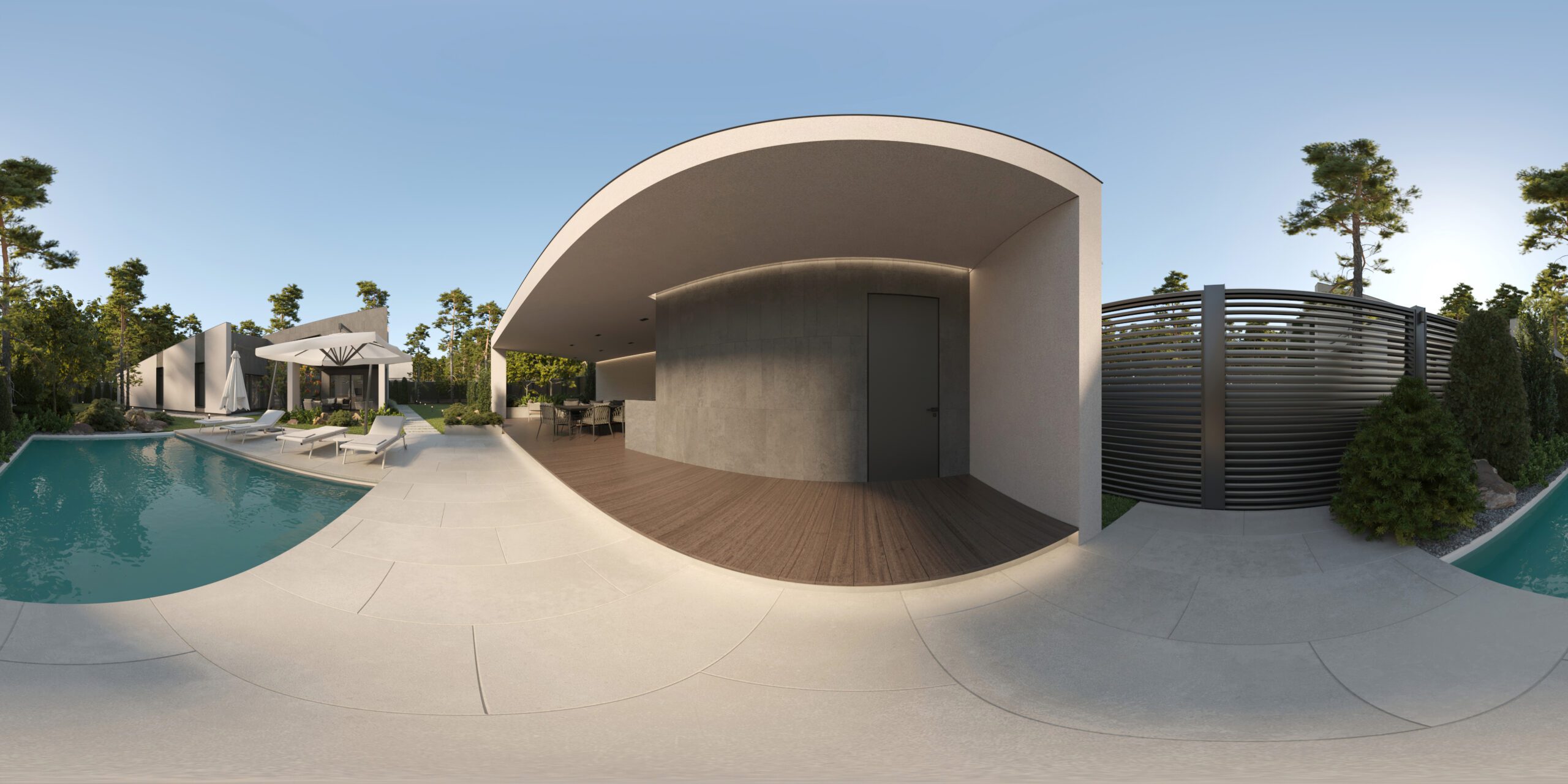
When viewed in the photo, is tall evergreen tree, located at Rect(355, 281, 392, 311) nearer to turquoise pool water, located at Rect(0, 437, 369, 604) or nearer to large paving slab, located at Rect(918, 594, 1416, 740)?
turquoise pool water, located at Rect(0, 437, 369, 604)

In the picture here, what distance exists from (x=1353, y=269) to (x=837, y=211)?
19300 mm

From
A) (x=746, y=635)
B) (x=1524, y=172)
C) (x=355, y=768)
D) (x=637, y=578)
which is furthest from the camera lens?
(x=1524, y=172)

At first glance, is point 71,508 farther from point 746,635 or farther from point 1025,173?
point 1025,173

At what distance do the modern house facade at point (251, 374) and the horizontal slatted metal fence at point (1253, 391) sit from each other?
24.8 metres

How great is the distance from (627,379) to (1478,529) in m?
21.2

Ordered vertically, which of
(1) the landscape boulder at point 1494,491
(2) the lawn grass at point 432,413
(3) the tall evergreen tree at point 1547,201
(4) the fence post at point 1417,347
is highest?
(3) the tall evergreen tree at point 1547,201

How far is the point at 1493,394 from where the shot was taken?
5941 millimetres

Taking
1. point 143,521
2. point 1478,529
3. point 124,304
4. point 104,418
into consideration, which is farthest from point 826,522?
point 124,304

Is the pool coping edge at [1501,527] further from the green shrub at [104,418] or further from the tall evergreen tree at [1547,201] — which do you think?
the green shrub at [104,418]

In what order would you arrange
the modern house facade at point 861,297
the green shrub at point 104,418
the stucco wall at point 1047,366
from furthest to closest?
the green shrub at point 104,418, the stucco wall at point 1047,366, the modern house facade at point 861,297

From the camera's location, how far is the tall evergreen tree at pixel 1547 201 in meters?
12.0

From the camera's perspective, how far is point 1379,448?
4.66 m

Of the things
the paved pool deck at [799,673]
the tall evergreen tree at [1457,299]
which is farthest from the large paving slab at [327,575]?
the tall evergreen tree at [1457,299]

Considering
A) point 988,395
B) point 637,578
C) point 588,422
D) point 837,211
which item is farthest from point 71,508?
point 988,395
